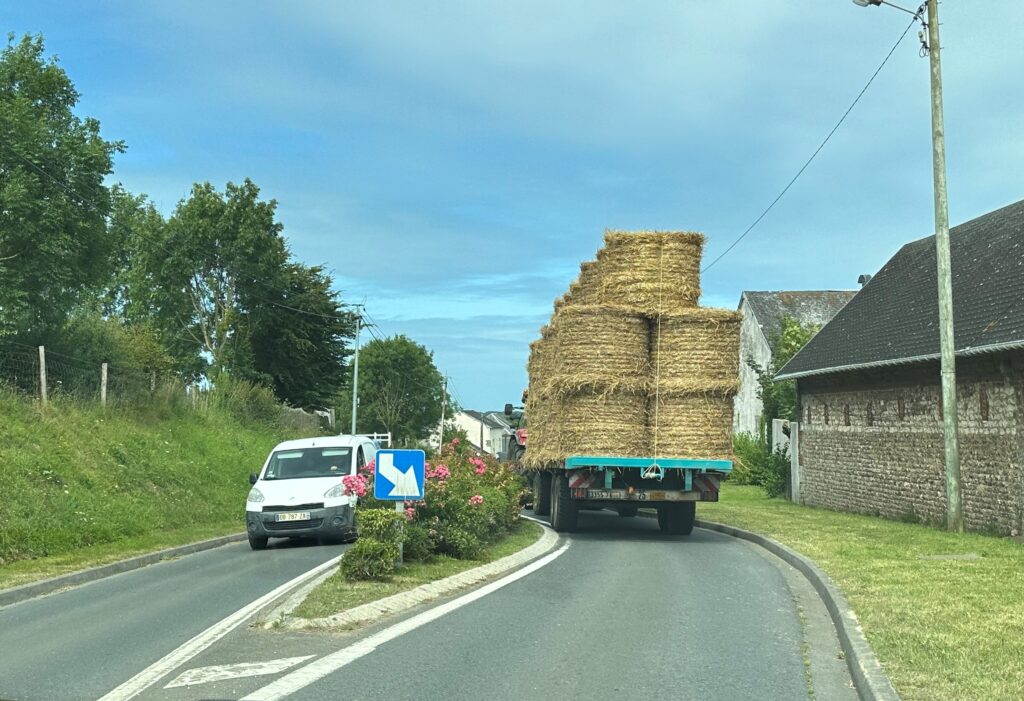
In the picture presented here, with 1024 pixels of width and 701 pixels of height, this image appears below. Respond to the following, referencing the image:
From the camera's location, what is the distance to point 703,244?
741 inches

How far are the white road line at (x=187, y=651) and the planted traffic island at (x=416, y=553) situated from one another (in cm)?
36

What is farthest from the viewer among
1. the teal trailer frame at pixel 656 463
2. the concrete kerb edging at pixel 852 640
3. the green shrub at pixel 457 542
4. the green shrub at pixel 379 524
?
the teal trailer frame at pixel 656 463

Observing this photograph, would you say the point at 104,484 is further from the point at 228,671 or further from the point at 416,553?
the point at 228,671

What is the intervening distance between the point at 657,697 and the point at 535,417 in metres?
14.3

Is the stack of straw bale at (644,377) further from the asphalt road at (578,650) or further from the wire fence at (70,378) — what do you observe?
the wire fence at (70,378)

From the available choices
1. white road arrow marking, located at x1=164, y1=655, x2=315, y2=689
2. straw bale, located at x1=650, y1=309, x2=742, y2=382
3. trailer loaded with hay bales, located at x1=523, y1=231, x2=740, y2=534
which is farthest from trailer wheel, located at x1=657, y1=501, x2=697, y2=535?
white road arrow marking, located at x1=164, y1=655, x2=315, y2=689

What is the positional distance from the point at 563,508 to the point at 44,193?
15.5 meters

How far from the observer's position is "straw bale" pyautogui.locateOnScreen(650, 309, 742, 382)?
17781 millimetres

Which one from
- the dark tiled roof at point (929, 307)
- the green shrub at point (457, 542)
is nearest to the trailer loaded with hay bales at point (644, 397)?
the green shrub at point (457, 542)

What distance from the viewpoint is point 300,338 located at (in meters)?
57.3

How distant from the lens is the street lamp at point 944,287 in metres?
17.5

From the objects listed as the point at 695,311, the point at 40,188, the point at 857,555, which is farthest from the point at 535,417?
the point at 40,188

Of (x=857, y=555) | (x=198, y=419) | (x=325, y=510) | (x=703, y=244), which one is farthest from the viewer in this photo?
(x=198, y=419)

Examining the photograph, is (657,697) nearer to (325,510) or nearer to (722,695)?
(722,695)
